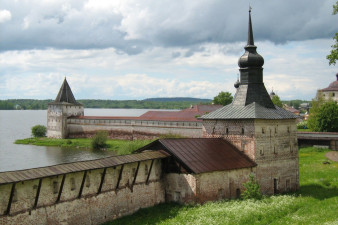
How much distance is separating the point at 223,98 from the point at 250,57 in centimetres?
5122

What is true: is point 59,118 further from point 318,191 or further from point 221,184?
point 221,184

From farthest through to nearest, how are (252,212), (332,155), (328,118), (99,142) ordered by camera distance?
(99,142) → (328,118) → (332,155) → (252,212)

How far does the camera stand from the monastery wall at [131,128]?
42.2m

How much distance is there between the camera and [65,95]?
2173 inches

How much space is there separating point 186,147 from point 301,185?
24.0 feet

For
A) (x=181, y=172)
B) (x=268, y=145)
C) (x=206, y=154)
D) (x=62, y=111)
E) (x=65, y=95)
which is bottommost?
(x=181, y=172)

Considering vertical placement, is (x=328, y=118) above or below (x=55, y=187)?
above

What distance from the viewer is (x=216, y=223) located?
13070mm

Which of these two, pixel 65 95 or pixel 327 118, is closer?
pixel 327 118

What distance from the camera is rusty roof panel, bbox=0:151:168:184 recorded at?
37.6 ft

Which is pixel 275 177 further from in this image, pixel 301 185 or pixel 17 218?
pixel 17 218

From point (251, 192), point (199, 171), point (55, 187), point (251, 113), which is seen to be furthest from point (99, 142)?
point (55, 187)

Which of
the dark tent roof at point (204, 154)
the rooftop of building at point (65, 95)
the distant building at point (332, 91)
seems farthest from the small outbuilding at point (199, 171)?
the distant building at point (332, 91)

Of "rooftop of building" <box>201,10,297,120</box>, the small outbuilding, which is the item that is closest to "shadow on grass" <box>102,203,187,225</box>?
the small outbuilding
